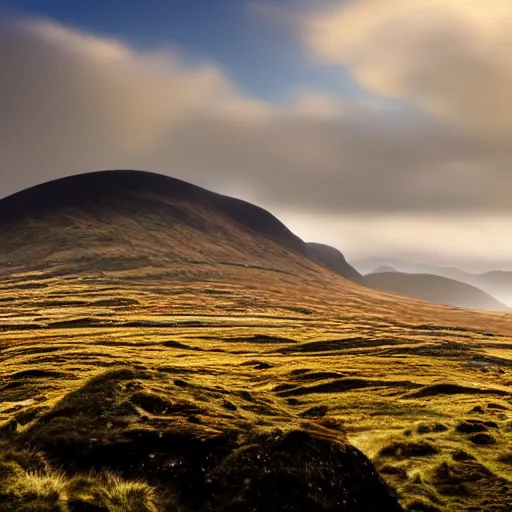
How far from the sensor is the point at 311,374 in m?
60.4

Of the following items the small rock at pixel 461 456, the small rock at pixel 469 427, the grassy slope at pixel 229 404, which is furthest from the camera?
the small rock at pixel 469 427

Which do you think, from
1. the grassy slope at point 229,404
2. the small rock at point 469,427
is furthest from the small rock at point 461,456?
the small rock at point 469,427

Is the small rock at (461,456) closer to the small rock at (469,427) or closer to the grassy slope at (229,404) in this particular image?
the grassy slope at (229,404)

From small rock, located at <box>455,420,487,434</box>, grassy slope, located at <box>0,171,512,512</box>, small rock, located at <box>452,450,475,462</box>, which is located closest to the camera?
grassy slope, located at <box>0,171,512,512</box>

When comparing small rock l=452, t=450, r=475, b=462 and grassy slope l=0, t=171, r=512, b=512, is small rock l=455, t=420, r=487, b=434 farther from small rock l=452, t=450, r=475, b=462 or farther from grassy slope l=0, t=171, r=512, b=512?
small rock l=452, t=450, r=475, b=462

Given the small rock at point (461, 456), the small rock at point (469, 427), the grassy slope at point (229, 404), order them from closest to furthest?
the grassy slope at point (229, 404) → the small rock at point (461, 456) → the small rock at point (469, 427)

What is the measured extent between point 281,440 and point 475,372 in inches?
2531

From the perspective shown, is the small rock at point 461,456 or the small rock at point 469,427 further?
the small rock at point 469,427

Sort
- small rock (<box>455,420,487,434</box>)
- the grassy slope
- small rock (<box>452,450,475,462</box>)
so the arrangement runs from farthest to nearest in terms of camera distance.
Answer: small rock (<box>455,420,487,434</box>)
small rock (<box>452,450,475,462</box>)
the grassy slope

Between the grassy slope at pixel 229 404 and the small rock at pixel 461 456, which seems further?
the small rock at pixel 461 456

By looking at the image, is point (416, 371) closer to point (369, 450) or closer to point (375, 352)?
point (375, 352)

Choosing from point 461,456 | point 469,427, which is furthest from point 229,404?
point 469,427

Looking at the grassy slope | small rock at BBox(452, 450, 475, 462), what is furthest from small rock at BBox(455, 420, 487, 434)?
small rock at BBox(452, 450, 475, 462)

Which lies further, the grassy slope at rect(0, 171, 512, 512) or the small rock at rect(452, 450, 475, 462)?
the small rock at rect(452, 450, 475, 462)
